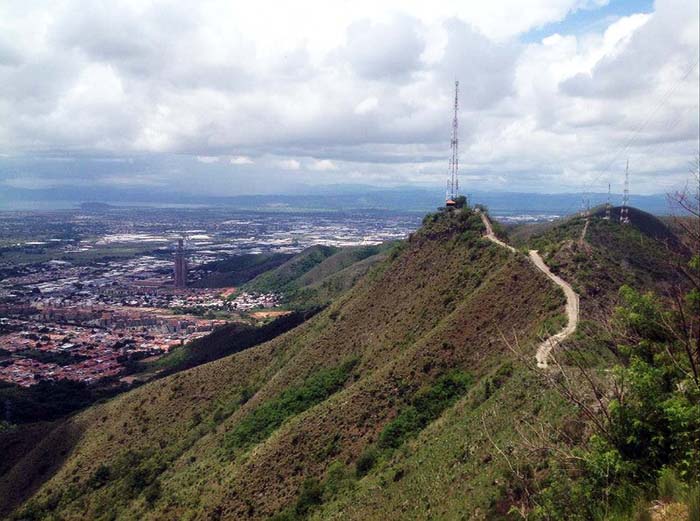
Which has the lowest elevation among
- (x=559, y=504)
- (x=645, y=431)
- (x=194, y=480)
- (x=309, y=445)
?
(x=194, y=480)

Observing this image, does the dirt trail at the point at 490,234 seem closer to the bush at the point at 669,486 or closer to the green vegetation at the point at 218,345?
the green vegetation at the point at 218,345

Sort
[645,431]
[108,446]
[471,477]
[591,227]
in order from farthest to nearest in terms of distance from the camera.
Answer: [591,227] < [108,446] < [471,477] < [645,431]

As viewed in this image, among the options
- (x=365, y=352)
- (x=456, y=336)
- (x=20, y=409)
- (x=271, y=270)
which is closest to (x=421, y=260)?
(x=365, y=352)

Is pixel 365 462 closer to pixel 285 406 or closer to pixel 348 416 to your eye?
pixel 348 416

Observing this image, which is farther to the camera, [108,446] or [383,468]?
[108,446]

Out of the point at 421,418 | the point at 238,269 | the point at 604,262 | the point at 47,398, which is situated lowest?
the point at 47,398

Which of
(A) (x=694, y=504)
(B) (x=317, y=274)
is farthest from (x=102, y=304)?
(A) (x=694, y=504)

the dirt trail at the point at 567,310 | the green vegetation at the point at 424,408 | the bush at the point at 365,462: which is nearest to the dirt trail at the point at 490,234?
the dirt trail at the point at 567,310

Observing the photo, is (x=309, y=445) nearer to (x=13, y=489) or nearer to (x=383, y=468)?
(x=383, y=468)
